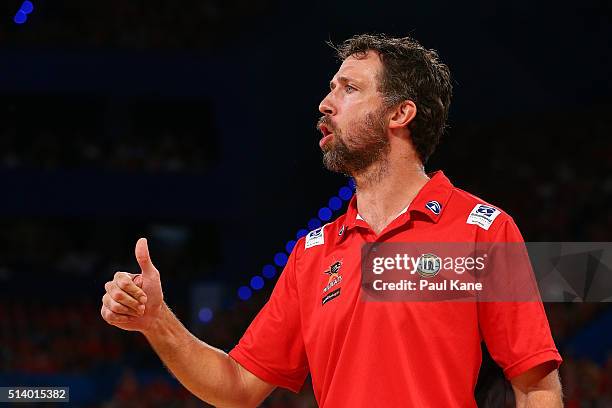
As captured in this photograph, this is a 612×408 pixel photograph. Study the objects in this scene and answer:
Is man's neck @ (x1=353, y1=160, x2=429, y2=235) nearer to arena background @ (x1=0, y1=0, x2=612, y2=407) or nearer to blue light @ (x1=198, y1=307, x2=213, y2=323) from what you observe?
arena background @ (x1=0, y1=0, x2=612, y2=407)

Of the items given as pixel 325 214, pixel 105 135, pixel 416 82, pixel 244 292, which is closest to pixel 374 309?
pixel 416 82

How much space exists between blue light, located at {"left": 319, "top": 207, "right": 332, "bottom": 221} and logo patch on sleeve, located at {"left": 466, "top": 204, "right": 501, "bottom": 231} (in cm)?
916

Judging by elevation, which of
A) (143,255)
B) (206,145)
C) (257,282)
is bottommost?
(143,255)

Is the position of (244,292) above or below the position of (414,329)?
above

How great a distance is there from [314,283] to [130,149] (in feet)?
38.0

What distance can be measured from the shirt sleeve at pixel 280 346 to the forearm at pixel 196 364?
6 cm

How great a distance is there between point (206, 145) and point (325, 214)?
3.29 metres

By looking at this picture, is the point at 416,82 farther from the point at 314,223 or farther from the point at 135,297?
the point at 314,223

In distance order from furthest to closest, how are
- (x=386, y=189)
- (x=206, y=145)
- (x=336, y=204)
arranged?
(x=206, y=145)
(x=336, y=204)
(x=386, y=189)

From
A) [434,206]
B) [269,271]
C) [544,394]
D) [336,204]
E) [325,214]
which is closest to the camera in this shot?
[544,394]

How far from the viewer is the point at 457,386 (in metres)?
2.15

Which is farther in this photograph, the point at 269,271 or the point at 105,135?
the point at 105,135

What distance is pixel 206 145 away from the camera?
1401 cm

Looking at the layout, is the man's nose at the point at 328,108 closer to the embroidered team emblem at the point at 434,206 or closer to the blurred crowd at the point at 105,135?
the embroidered team emblem at the point at 434,206
